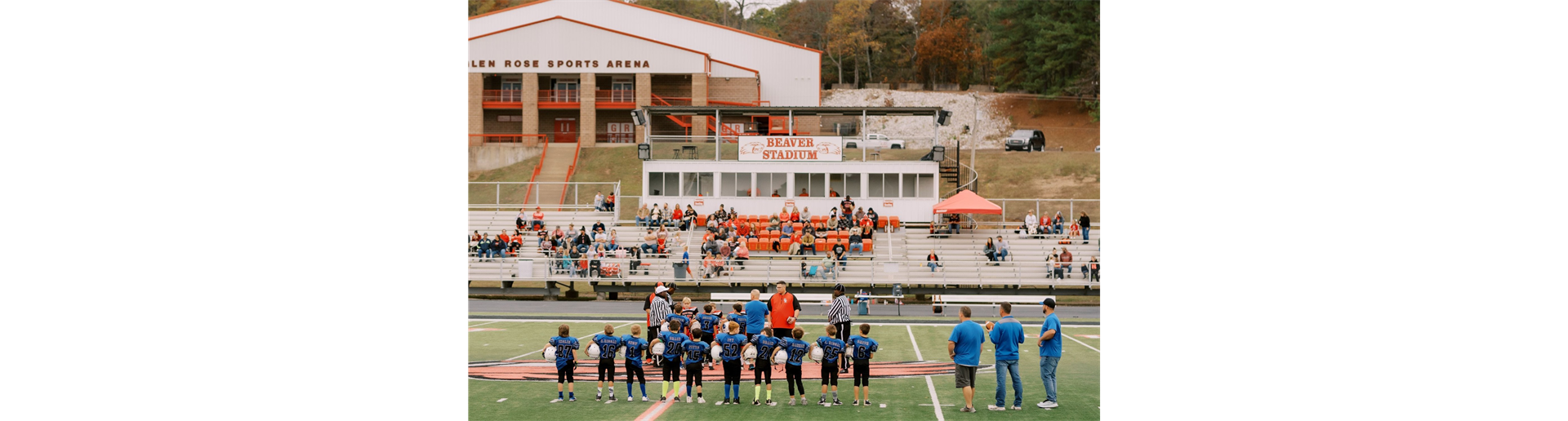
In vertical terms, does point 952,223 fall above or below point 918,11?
below

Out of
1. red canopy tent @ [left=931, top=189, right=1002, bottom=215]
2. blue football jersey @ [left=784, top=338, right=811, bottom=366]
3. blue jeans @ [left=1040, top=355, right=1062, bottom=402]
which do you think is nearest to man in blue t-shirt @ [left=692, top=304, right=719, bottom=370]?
blue football jersey @ [left=784, top=338, right=811, bottom=366]

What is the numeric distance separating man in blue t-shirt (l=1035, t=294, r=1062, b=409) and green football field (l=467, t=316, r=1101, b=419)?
170mm

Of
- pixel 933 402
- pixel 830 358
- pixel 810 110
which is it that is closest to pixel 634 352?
pixel 830 358

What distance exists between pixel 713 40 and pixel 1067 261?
34.5m

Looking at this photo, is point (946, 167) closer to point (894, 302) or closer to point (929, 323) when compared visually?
point (894, 302)

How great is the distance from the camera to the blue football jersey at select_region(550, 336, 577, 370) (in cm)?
1242

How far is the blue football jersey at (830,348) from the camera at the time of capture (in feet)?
40.8

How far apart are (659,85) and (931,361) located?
134 ft

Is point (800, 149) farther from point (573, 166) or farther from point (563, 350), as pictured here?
point (563, 350)

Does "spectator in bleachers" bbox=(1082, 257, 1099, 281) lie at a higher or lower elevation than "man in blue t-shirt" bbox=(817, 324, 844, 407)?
higher

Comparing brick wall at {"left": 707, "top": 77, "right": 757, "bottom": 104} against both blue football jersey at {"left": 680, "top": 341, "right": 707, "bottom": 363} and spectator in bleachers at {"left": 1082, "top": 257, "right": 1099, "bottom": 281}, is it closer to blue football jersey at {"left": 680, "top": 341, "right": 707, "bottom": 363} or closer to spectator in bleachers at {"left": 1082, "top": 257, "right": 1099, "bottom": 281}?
spectator in bleachers at {"left": 1082, "top": 257, "right": 1099, "bottom": 281}

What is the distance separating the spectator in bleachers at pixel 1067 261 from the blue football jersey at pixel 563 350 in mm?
18597

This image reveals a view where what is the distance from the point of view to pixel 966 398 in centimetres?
1186
